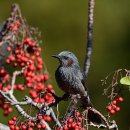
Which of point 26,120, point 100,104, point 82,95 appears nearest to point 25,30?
point 82,95

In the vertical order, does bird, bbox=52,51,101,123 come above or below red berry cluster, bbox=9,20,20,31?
below

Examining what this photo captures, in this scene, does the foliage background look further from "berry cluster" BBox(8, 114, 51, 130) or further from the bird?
"berry cluster" BBox(8, 114, 51, 130)

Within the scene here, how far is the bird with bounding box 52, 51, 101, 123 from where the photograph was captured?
7543mm

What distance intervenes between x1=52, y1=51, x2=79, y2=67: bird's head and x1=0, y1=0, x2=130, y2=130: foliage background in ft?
9.89

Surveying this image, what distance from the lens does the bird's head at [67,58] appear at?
7.74 metres

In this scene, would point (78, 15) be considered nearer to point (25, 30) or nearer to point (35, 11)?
point (35, 11)

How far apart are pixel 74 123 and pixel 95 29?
18.2 feet

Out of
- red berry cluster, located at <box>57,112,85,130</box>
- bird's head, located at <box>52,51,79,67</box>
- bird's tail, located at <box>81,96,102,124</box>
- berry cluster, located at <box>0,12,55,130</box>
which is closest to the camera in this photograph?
red berry cluster, located at <box>57,112,85,130</box>

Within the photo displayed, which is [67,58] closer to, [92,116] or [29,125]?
[92,116]

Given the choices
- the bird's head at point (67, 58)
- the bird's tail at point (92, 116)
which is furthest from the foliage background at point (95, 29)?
the bird's tail at point (92, 116)

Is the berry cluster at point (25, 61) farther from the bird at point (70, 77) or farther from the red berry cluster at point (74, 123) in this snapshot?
the red berry cluster at point (74, 123)

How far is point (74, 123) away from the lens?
5793mm

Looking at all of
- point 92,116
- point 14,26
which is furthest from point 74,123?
point 14,26

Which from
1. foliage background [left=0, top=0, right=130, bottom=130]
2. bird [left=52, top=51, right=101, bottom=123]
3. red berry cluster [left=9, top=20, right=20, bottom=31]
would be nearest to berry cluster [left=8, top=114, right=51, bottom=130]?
bird [left=52, top=51, right=101, bottom=123]
